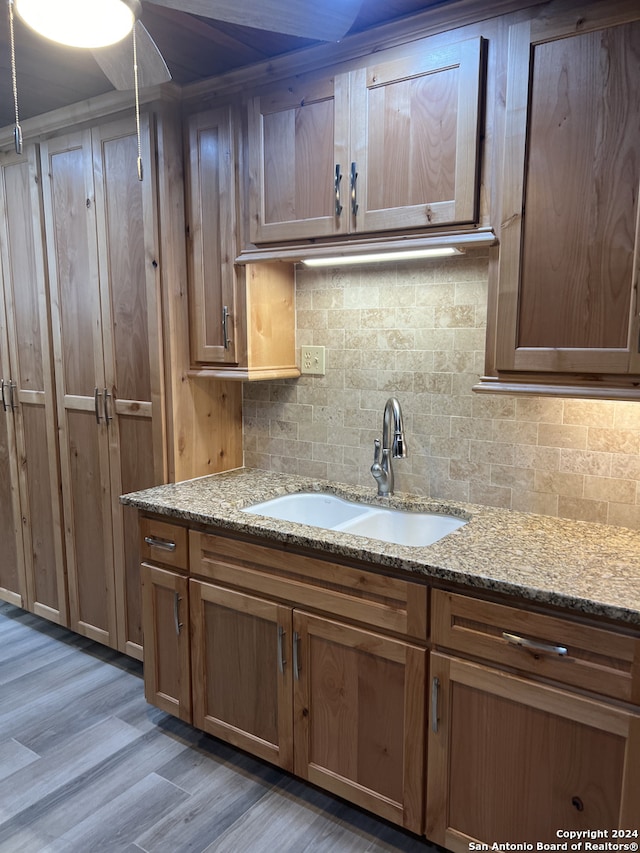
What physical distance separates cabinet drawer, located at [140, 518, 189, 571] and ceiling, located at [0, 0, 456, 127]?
5.14 ft

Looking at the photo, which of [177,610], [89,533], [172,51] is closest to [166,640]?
[177,610]

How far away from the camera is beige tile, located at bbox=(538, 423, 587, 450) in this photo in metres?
1.81

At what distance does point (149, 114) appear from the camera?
2.21 m

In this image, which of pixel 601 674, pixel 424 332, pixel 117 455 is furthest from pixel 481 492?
pixel 117 455

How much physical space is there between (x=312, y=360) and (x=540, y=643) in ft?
4.48

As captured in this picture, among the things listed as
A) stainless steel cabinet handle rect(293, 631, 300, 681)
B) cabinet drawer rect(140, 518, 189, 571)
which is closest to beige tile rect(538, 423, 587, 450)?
stainless steel cabinet handle rect(293, 631, 300, 681)

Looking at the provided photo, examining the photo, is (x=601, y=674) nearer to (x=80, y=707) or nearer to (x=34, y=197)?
(x=80, y=707)

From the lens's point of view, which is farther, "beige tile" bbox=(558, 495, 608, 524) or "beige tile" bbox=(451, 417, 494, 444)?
"beige tile" bbox=(451, 417, 494, 444)

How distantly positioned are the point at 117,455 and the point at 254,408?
24.2 inches

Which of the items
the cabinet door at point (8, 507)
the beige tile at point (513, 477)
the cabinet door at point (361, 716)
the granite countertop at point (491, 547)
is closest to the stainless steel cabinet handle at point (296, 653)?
the cabinet door at point (361, 716)

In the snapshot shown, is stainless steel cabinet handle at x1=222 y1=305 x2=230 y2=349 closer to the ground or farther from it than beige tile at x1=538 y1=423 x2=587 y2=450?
farther from it

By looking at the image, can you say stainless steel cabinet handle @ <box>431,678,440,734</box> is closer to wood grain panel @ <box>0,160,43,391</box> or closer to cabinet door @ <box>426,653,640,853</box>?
cabinet door @ <box>426,653,640,853</box>

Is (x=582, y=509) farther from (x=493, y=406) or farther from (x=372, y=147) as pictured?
(x=372, y=147)

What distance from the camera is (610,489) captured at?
1.78 metres
